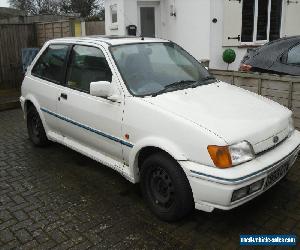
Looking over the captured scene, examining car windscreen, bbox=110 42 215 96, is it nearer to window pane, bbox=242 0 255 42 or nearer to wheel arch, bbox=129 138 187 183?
wheel arch, bbox=129 138 187 183

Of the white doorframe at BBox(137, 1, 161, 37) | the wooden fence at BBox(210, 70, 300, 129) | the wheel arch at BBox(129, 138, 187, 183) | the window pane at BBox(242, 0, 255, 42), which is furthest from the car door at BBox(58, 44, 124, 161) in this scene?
the window pane at BBox(242, 0, 255, 42)

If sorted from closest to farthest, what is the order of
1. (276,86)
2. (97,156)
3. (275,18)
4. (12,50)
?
(97,156) < (276,86) < (12,50) < (275,18)

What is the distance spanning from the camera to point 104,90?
3967 millimetres

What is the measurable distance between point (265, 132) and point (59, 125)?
9.59 feet

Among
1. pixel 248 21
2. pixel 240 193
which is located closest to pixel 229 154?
pixel 240 193

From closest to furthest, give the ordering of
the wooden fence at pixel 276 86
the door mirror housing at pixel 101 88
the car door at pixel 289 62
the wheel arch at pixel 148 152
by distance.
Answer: the wheel arch at pixel 148 152, the door mirror housing at pixel 101 88, the wooden fence at pixel 276 86, the car door at pixel 289 62

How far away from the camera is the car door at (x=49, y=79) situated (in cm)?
507

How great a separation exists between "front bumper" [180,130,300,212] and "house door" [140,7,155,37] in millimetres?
10176

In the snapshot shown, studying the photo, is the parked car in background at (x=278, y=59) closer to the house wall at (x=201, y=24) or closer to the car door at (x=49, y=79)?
the car door at (x=49, y=79)

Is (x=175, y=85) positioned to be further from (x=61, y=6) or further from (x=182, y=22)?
(x=61, y=6)

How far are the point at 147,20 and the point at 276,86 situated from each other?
821 centimetres

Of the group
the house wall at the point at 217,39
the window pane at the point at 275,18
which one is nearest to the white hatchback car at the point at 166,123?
the house wall at the point at 217,39

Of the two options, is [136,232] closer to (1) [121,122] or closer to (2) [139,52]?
(1) [121,122]

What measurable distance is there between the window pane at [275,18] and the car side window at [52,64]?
8.98 metres
